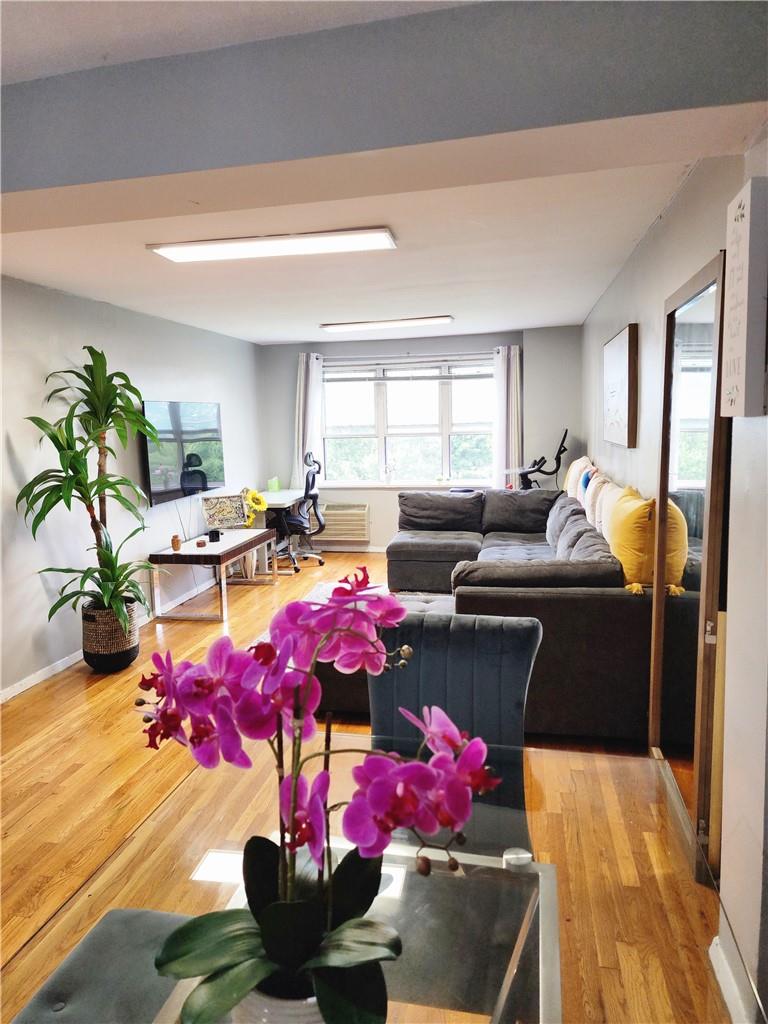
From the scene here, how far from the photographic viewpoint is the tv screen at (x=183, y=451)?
5109 mm

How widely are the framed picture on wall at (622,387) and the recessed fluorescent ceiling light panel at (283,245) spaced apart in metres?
1.41

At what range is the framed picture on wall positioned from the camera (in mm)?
3670

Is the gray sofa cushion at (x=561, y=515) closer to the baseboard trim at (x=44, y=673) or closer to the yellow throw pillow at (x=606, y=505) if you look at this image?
the yellow throw pillow at (x=606, y=505)

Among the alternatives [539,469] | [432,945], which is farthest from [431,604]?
[539,469]

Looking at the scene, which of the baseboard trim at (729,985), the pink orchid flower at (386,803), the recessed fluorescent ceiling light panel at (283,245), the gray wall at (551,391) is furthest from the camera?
the gray wall at (551,391)

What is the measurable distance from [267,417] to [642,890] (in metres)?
6.99

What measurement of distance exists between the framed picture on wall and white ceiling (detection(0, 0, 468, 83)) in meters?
2.58

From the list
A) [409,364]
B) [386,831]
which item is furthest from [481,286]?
[386,831]

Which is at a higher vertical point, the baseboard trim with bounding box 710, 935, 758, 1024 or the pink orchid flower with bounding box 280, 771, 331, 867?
the pink orchid flower with bounding box 280, 771, 331, 867

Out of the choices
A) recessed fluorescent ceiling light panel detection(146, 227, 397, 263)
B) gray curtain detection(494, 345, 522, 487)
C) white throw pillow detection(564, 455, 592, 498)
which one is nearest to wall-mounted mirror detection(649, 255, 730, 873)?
recessed fluorescent ceiling light panel detection(146, 227, 397, 263)

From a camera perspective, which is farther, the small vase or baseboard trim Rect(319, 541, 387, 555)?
baseboard trim Rect(319, 541, 387, 555)

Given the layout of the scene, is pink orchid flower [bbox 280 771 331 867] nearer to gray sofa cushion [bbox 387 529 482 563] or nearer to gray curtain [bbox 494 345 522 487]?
gray sofa cushion [bbox 387 529 482 563]

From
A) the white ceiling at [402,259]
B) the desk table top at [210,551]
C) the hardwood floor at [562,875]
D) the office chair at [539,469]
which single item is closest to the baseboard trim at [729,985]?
the hardwood floor at [562,875]

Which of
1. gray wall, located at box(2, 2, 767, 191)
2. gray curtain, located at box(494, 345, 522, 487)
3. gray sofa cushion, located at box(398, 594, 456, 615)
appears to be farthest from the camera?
gray curtain, located at box(494, 345, 522, 487)
